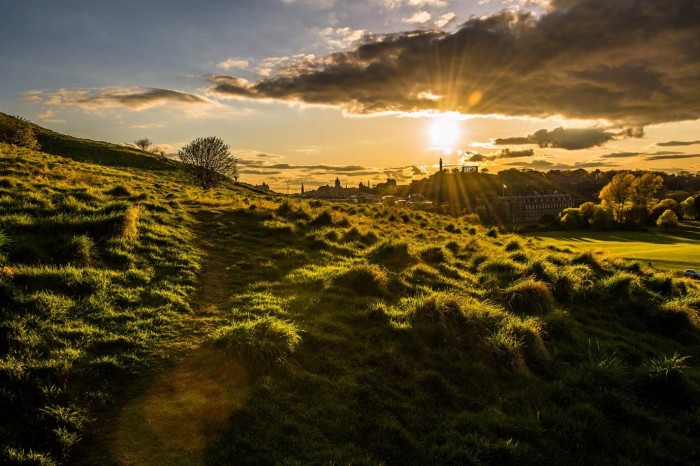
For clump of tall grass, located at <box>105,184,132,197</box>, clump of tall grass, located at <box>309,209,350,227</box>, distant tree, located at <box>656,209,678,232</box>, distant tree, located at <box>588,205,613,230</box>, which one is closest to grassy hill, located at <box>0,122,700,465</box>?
clump of tall grass, located at <box>105,184,132,197</box>

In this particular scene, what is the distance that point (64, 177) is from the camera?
86.1ft

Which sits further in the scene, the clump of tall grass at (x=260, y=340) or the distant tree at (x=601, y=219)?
the distant tree at (x=601, y=219)

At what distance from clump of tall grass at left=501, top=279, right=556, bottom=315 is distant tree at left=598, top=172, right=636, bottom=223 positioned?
104 metres

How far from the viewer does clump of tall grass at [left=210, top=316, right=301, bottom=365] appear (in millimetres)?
8281

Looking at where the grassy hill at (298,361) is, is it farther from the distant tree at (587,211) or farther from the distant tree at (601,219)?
the distant tree at (587,211)

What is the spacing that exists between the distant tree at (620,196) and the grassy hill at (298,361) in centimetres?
10196

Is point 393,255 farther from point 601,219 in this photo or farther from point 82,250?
point 601,219

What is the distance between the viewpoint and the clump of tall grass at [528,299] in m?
14.4

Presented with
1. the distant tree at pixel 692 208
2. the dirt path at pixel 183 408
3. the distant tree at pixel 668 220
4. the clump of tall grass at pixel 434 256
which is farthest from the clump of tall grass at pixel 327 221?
the distant tree at pixel 692 208

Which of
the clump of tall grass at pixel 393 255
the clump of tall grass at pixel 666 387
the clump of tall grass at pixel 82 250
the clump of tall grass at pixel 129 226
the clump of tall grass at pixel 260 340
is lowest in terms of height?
the clump of tall grass at pixel 666 387

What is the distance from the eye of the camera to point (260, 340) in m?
8.54

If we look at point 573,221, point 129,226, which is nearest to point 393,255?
point 129,226

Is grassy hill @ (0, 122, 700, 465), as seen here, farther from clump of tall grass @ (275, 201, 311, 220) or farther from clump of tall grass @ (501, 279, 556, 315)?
clump of tall grass @ (275, 201, 311, 220)

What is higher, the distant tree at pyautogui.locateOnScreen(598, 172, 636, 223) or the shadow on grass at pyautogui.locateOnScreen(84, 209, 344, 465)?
the distant tree at pyautogui.locateOnScreen(598, 172, 636, 223)
